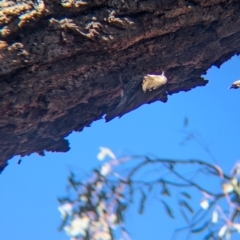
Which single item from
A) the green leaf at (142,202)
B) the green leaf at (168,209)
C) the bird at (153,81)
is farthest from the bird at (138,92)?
the green leaf at (168,209)

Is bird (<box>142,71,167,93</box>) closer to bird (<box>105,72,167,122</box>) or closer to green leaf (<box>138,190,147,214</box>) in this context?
bird (<box>105,72,167,122</box>)

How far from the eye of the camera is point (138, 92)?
9.39 ft

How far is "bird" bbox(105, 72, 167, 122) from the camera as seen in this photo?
8.52 ft

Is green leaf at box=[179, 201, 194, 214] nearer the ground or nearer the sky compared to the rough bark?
nearer the ground

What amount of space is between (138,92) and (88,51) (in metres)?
0.79

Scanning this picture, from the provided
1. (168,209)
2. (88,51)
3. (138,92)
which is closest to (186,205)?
(168,209)

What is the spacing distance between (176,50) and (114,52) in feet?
1.56

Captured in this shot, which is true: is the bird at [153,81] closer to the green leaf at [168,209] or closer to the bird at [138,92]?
the bird at [138,92]

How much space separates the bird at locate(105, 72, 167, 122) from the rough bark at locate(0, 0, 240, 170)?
6cm

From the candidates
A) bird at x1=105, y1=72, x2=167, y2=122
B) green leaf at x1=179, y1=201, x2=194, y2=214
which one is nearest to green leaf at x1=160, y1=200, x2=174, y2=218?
green leaf at x1=179, y1=201, x2=194, y2=214

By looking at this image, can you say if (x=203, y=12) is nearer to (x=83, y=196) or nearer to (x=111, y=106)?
(x=111, y=106)

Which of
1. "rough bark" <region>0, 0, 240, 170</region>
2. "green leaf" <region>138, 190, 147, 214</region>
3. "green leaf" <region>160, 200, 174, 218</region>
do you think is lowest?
"green leaf" <region>160, 200, 174, 218</region>

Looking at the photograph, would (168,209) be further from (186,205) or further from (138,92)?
(138,92)

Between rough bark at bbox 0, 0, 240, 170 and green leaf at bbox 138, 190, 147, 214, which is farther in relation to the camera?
green leaf at bbox 138, 190, 147, 214
